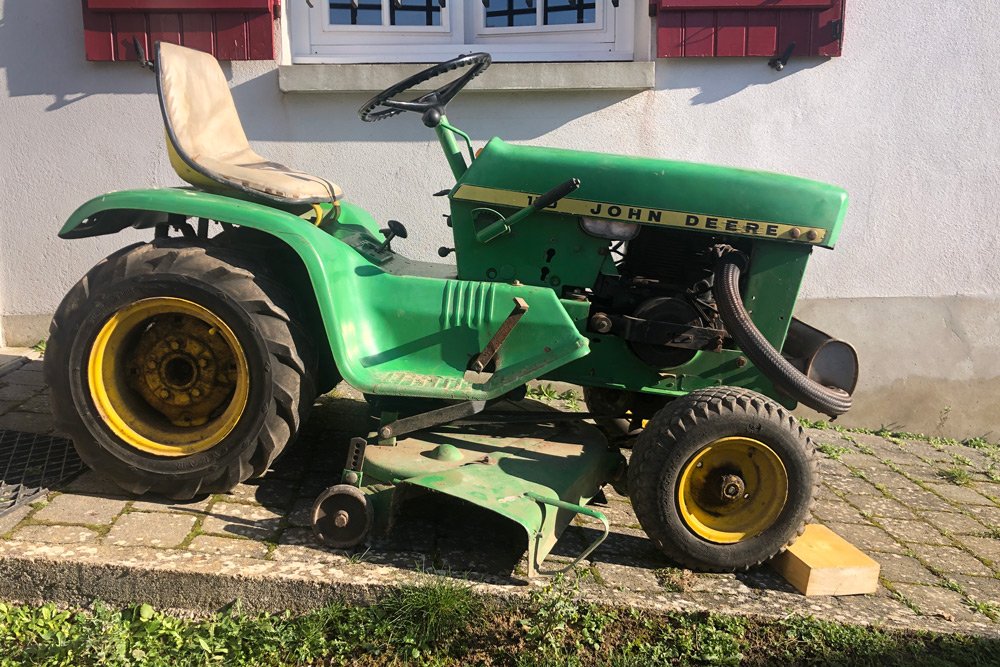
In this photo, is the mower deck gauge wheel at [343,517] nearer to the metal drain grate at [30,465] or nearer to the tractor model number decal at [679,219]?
the metal drain grate at [30,465]

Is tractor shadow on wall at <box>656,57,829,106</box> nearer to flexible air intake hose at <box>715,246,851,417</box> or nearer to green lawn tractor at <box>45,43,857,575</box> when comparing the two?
green lawn tractor at <box>45,43,857,575</box>

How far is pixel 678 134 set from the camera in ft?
14.5

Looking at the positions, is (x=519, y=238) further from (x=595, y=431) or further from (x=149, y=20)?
(x=149, y=20)

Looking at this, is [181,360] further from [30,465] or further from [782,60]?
[782,60]

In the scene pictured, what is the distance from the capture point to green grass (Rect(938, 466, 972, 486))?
3818 millimetres

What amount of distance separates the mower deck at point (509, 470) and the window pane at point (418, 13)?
2.79 m

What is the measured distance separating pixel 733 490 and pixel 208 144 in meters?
2.39

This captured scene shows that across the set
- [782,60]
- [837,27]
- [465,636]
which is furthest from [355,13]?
[465,636]

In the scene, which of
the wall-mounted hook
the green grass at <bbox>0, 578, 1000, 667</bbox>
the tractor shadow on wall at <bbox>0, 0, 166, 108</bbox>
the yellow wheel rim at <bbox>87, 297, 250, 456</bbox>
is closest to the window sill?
the wall-mounted hook

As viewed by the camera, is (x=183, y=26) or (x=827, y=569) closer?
(x=827, y=569)

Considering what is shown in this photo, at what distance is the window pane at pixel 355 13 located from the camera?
4.62 metres

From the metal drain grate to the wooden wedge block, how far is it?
8.48ft

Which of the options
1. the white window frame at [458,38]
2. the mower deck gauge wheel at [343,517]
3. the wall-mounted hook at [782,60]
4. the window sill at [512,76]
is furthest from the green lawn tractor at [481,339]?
the wall-mounted hook at [782,60]

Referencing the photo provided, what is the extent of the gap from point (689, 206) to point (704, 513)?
1.11 m
